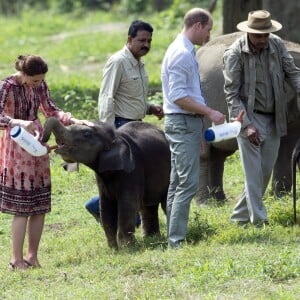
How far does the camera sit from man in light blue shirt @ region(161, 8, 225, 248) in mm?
8625

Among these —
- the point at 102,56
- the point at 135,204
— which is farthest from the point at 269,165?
the point at 102,56

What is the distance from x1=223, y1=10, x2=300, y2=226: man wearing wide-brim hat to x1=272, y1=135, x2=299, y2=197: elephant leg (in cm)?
143

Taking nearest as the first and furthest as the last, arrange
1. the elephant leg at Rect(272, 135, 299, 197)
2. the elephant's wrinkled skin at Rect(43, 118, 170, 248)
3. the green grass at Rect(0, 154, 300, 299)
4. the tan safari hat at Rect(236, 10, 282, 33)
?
1. the green grass at Rect(0, 154, 300, 299)
2. the elephant's wrinkled skin at Rect(43, 118, 170, 248)
3. the tan safari hat at Rect(236, 10, 282, 33)
4. the elephant leg at Rect(272, 135, 299, 197)

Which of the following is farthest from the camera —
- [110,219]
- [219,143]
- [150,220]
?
[219,143]

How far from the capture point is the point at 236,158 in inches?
514

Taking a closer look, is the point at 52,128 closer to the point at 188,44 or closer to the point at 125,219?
the point at 125,219

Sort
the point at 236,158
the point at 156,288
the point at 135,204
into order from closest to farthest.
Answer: the point at 156,288 → the point at 135,204 → the point at 236,158

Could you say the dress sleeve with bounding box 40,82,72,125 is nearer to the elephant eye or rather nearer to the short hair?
the elephant eye

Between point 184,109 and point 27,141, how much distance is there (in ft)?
4.13

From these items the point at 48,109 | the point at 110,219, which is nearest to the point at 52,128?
the point at 48,109

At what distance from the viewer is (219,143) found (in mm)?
10805

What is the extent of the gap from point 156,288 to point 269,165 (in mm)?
2324

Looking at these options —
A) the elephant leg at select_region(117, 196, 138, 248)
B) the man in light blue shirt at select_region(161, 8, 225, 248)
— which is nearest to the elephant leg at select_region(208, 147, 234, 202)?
the elephant leg at select_region(117, 196, 138, 248)

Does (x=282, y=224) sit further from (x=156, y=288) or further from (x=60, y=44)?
(x=60, y=44)
